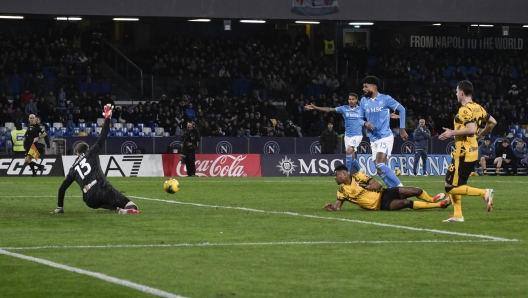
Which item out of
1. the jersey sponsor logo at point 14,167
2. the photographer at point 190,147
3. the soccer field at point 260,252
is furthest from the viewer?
the photographer at point 190,147

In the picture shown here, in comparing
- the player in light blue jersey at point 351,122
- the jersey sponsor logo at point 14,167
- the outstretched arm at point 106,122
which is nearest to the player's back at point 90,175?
the outstretched arm at point 106,122

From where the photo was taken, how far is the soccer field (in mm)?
8719

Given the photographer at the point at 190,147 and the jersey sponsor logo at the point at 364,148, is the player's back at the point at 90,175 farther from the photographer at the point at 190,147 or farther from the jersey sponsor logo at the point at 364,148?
the jersey sponsor logo at the point at 364,148

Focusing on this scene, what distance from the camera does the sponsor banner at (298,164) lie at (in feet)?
124

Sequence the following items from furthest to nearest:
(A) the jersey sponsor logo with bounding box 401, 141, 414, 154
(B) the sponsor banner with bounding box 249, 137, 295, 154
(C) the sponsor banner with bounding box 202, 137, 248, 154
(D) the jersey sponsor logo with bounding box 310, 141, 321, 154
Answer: (A) the jersey sponsor logo with bounding box 401, 141, 414, 154
(D) the jersey sponsor logo with bounding box 310, 141, 321, 154
(B) the sponsor banner with bounding box 249, 137, 295, 154
(C) the sponsor banner with bounding box 202, 137, 248, 154

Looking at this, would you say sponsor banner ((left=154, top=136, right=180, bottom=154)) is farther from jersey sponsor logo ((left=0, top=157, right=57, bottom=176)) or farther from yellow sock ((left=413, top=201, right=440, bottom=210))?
yellow sock ((left=413, top=201, right=440, bottom=210))

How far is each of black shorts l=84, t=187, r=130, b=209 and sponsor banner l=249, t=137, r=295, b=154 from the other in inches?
936

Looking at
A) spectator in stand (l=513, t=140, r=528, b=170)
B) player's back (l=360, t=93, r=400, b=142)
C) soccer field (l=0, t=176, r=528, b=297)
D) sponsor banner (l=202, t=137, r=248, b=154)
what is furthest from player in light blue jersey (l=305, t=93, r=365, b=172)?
spectator in stand (l=513, t=140, r=528, b=170)

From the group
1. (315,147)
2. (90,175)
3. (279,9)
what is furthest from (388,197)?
(279,9)

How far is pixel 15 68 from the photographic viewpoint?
4253cm

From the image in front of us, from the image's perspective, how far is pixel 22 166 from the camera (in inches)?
1366

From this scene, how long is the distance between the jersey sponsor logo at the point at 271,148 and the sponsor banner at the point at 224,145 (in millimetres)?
834

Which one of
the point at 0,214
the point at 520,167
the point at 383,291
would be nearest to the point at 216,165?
the point at 520,167

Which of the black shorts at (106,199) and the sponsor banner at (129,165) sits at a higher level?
the black shorts at (106,199)
